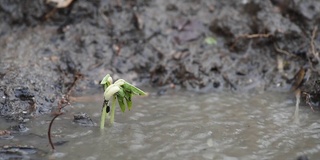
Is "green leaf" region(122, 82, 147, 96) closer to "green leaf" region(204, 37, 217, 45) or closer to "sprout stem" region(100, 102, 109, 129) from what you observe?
"sprout stem" region(100, 102, 109, 129)

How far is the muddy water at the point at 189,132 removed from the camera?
2473mm

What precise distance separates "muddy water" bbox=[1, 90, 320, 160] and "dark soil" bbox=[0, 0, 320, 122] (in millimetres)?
428

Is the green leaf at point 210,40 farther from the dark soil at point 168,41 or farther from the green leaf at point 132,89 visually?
the green leaf at point 132,89

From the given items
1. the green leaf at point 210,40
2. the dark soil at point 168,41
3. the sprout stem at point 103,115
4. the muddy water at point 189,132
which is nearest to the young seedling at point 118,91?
the sprout stem at point 103,115

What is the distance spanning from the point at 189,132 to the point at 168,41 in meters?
1.48

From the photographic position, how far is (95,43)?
398 cm

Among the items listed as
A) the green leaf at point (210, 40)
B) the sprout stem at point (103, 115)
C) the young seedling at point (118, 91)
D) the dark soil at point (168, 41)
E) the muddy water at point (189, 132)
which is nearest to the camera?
the muddy water at point (189, 132)

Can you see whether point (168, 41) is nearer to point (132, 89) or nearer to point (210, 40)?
point (210, 40)

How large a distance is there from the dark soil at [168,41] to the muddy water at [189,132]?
0.43 meters

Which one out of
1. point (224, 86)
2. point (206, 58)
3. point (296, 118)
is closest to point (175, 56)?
Result: point (206, 58)

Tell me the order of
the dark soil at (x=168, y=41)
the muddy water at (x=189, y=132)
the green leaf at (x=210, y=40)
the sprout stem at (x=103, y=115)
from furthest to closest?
the green leaf at (x=210, y=40)
the dark soil at (x=168, y=41)
the sprout stem at (x=103, y=115)
the muddy water at (x=189, y=132)

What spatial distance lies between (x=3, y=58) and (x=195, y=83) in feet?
5.74

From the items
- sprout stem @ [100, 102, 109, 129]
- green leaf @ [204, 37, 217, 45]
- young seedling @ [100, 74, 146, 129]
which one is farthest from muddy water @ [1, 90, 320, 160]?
green leaf @ [204, 37, 217, 45]

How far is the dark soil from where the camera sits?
3820 millimetres
